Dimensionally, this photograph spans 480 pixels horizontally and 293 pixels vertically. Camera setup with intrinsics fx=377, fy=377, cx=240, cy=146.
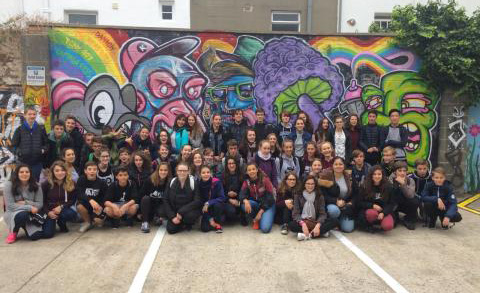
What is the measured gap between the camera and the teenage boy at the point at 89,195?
19.8 ft

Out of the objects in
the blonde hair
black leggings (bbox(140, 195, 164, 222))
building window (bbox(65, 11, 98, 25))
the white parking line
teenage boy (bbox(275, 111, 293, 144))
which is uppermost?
building window (bbox(65, 11, 98, 25))

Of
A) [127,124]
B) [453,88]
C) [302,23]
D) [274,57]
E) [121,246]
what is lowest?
[121,246]

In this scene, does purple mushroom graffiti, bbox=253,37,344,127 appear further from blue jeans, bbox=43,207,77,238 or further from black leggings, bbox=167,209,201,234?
blue jeans, bbox=43,207,77,238

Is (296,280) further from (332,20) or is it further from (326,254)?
(332,20)

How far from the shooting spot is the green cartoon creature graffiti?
8.76m

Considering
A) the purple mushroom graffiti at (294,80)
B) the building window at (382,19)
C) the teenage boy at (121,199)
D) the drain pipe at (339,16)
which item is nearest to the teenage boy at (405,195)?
the purple mushroom graffiti at (294,80)

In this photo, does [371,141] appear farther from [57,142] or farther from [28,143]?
[28,143]

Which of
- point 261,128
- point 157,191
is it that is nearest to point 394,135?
point 261,128

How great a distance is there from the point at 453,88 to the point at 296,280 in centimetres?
646

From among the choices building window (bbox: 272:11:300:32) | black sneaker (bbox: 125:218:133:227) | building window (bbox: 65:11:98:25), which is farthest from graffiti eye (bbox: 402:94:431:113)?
building window (bbox: 65:11:98:25)

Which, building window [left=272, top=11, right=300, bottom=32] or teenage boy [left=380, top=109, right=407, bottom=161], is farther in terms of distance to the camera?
building window [left=272, top=11, right=300, bottom=32]

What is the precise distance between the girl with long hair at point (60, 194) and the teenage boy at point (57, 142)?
1.15m

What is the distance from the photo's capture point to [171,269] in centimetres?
459

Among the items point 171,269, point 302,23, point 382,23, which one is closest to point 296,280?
point 171,269
